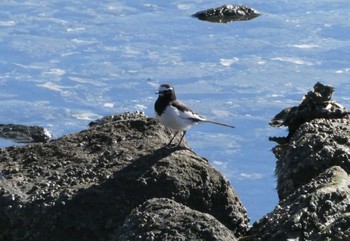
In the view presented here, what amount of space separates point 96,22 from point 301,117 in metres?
6.45

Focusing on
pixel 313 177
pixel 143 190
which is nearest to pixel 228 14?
pixel 313 177

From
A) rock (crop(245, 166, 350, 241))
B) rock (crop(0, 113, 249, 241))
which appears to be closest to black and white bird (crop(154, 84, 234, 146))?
rock (crop(0, 113, 249, 241))

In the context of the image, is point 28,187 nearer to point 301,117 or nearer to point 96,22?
point 301,117

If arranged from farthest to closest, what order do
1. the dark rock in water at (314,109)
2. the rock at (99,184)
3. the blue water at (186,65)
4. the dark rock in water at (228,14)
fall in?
the dark rock in water at (228,14)
the blue water at (186,65)
the dark rock in water at (314,109)
the rock at (99,184)

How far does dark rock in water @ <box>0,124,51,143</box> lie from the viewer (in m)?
14.3

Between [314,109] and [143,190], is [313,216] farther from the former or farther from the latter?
[314,109]

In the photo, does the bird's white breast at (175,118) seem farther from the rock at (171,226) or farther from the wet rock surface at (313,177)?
the rock at (171,226)

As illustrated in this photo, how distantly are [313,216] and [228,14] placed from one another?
479 inches

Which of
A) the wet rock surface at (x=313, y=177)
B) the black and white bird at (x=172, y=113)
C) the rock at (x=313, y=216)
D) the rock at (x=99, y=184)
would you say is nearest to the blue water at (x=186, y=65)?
the wet rock surface at (x=313, y=177)

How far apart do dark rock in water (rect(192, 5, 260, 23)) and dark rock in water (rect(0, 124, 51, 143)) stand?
6172 millimetres

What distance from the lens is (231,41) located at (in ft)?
60.8

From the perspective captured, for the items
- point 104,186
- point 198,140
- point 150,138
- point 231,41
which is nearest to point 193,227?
point 104,186

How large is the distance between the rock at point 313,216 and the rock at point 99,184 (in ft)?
2.74

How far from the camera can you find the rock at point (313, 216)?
7.79 meters
